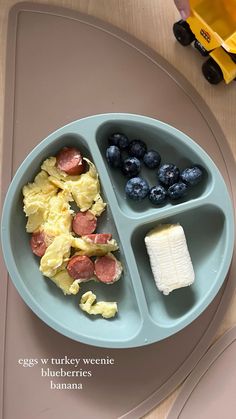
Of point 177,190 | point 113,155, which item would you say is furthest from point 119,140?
point 177,190

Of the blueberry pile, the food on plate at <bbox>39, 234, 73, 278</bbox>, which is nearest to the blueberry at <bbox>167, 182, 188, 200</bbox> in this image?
the blueberry pile

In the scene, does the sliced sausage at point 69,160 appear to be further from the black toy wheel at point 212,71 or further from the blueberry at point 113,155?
the black toy wheel at point 212,71

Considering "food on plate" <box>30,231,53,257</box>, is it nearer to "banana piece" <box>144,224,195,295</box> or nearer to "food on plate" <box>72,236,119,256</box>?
"food on plate" <box>72,236,119,256</box>

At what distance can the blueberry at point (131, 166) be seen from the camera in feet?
3.87

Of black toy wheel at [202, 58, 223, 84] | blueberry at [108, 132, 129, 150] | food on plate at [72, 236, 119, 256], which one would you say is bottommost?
food on plate at [72, 236, 119, 256]

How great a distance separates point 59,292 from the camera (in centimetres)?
120

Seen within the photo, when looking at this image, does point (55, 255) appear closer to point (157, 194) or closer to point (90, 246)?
point (90, 246)

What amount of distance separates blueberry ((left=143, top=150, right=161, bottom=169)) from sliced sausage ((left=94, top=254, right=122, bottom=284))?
204 millimetres

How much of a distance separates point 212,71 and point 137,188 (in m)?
0.29

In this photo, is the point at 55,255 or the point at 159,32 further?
the point at 159,32

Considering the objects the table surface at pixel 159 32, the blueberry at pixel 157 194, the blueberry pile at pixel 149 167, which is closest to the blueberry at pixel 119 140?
the blueberry pile at pixel 149 167

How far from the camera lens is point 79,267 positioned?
1.17 metres

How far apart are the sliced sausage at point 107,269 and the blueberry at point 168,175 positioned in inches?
7.5

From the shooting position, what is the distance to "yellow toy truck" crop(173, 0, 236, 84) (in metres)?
1.16
